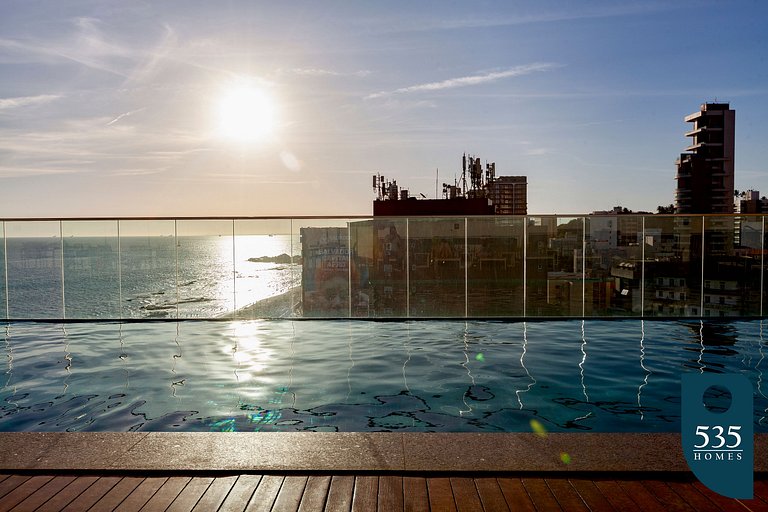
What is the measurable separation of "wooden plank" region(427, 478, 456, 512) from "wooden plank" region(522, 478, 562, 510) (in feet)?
0.97

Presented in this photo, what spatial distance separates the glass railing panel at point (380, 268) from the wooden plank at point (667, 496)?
66.8ft

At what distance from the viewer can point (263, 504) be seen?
6.90ft

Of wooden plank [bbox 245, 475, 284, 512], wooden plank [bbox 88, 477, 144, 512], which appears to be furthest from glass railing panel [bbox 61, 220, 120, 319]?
wooden plank [bbox 245, 475, 284, 512]

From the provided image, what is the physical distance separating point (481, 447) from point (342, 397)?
1.89 m

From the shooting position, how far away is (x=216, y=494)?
2.19 metres

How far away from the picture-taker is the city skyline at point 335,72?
819 cm

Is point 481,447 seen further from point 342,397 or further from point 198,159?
point 198,159

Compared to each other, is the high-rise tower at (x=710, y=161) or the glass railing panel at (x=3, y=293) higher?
the high-rise tower at (x=710, y=161)

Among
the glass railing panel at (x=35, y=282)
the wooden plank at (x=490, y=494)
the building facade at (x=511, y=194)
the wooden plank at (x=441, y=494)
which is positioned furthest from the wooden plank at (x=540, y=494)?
the building facade at (x=511, y=194)

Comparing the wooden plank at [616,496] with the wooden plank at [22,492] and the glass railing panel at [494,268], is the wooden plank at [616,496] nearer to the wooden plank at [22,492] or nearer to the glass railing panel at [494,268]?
the wooden plank at [22,492]

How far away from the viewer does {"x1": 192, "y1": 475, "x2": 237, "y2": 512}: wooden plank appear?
82.4 inches

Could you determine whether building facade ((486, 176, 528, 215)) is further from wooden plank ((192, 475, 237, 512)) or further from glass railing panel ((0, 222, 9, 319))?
wooden plank ((192, 475, 237, 512))

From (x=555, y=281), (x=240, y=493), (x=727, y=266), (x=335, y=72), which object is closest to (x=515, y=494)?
(x=240, y=493)

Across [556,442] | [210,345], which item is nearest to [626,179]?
[210,345]
